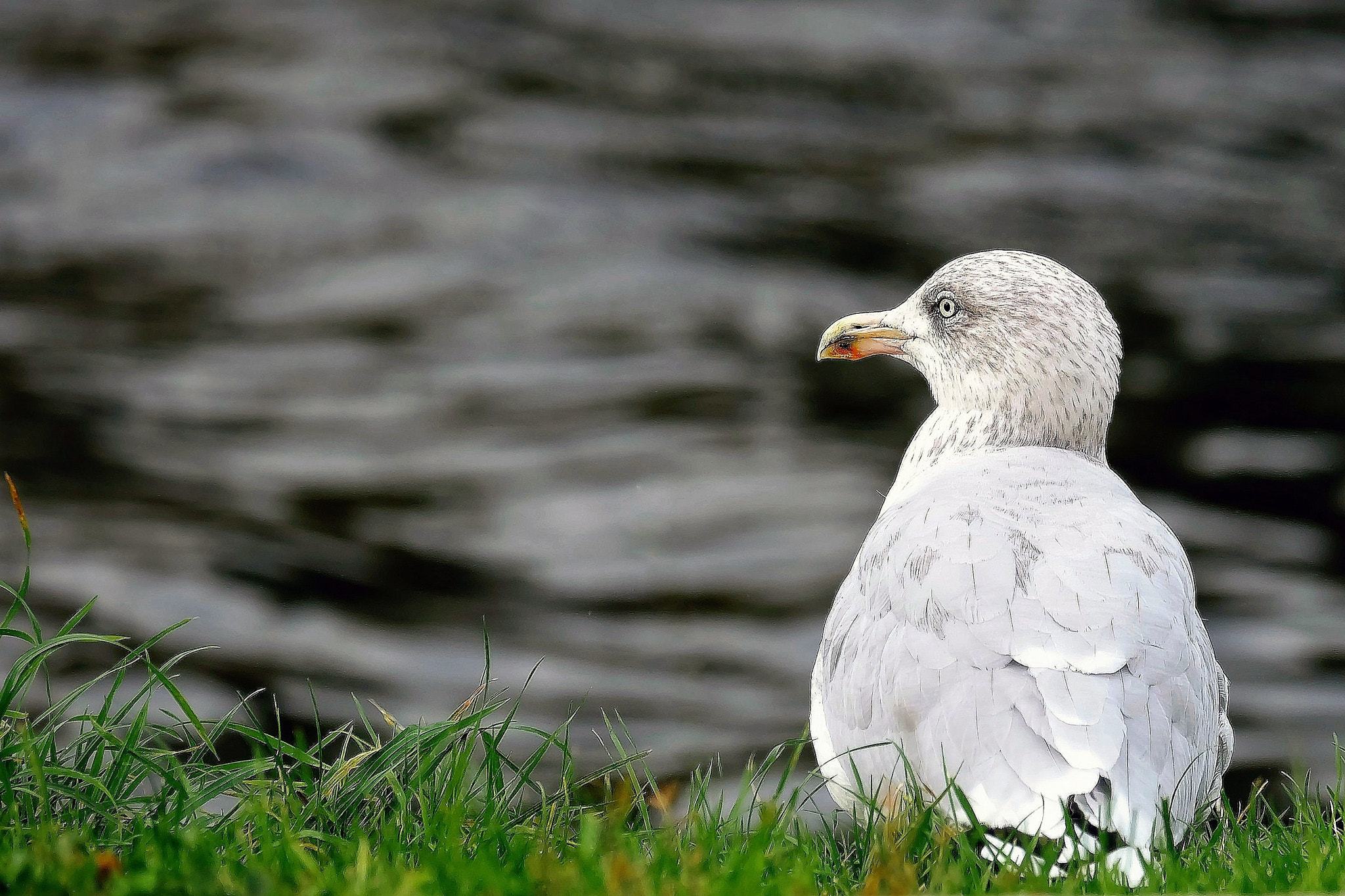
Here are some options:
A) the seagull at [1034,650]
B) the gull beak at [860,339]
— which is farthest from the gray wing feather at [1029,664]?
the gull beak at [860,339]

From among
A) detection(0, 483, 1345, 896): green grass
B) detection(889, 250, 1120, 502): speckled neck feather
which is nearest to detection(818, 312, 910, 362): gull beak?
detection(889, 250, 1120, 502): speckled neck feather

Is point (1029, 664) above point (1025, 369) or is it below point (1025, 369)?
below

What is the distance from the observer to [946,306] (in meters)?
5.45

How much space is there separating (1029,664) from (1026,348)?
179 cm

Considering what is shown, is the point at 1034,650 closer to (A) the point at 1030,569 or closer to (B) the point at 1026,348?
(A) the point at 1030,569

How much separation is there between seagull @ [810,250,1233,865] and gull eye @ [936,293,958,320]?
16.5 inches

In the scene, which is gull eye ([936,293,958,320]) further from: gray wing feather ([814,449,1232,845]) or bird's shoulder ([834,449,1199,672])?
gray wing feather ([814,449,1232,845])

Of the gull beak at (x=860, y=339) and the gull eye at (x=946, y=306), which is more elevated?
the gull eye at (x=946, y=306)

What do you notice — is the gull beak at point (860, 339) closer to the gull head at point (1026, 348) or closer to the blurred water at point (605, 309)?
the gull head at point (1026, 348)

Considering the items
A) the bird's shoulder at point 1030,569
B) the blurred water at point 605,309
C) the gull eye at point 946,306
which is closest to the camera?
the bird's shoulder at point 1030,569

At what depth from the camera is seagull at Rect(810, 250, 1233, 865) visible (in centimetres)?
337

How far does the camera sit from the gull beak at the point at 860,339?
569cm

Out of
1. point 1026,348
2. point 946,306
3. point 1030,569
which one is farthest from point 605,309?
point 1030,569

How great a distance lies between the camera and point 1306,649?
9.80 meters
